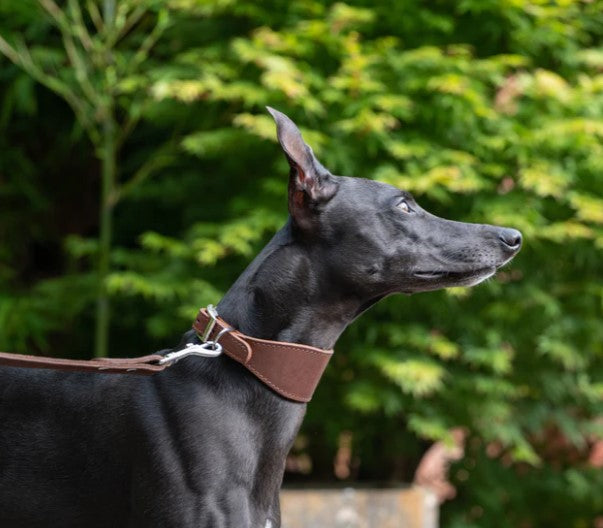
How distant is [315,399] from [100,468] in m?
3.51

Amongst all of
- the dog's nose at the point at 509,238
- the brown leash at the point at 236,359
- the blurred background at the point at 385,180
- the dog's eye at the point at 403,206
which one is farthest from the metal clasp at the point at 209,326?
the blurred background at the point at 385,180

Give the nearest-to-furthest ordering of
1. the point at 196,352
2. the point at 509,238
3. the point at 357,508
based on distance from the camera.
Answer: the point at 196,352 < the point at 509,238 < the point at 357,508

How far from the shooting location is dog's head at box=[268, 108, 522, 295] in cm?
252

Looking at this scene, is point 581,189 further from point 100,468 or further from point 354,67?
point 100,468

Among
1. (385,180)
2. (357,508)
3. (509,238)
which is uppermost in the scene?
(509,238)

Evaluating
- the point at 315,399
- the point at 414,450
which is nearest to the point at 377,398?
the point at 315,399

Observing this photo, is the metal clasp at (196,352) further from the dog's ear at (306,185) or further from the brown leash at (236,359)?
the dog's ear at (306,185)

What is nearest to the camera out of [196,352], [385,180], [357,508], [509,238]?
[196,352]

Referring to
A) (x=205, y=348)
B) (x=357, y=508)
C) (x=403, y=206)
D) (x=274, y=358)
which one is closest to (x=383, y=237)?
(x=403, y=206)

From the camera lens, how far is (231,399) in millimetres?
2391

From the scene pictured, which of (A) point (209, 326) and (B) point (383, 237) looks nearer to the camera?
Answer: (A) point (209, 326)

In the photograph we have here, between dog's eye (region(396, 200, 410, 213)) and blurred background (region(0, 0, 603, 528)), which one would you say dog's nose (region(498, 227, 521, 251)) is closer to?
dog's eye (region(396, 200, 410, 213))

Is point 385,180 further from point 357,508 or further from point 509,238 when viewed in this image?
point 509,238

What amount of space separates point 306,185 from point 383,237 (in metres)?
0.24
